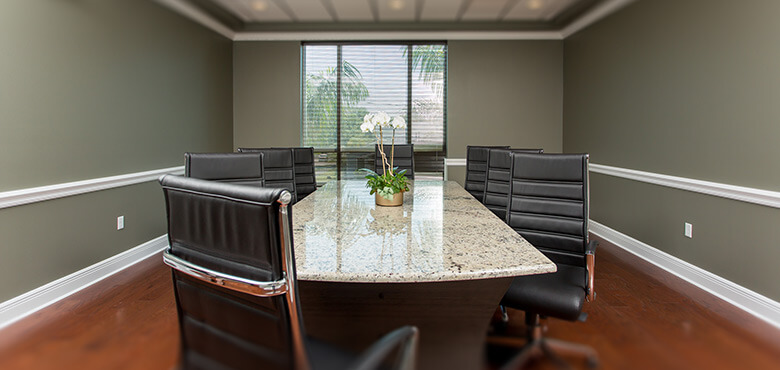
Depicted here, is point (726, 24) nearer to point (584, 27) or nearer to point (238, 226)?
point (584, 27)

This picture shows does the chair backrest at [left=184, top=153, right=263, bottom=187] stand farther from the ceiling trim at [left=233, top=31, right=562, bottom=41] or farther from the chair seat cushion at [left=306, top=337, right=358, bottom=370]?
the ceiling trim at [left=233, top=31, right=562, bottom=41]

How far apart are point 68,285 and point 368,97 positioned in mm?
2632

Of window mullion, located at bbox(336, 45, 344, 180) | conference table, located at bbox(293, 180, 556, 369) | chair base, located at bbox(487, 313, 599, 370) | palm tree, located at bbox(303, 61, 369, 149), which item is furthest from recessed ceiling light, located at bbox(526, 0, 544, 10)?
chair base, located at bbox(487, 313, 599, 370)

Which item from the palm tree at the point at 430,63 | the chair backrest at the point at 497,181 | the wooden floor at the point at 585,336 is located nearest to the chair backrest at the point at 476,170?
the chair backrest at the point at 497,181

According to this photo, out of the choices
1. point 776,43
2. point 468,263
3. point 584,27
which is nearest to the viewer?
point 468,263

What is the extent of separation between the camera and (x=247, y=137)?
359 cm

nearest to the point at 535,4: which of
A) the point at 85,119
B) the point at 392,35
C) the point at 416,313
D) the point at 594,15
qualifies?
the point at 594,15

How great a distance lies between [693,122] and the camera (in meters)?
1.97

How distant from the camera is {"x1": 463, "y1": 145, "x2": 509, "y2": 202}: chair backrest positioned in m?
2.43

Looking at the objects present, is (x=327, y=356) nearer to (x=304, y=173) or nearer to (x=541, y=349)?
(x=541, y=349)

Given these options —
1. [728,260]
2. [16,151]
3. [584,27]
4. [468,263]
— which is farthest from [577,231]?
[584,27]

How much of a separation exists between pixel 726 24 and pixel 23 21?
316 centimetres

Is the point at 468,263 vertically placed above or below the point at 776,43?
below

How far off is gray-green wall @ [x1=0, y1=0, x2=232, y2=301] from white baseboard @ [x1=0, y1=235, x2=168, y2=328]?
0.11 feet
